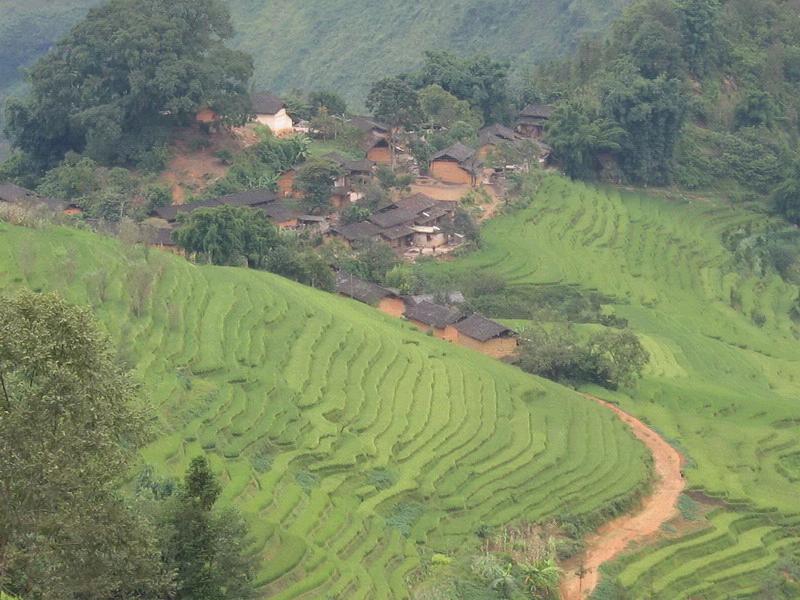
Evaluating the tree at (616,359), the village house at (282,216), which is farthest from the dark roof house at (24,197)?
the tree at (616,359)

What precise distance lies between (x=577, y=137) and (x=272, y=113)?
35.0 feet

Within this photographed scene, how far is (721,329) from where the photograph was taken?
3881cm

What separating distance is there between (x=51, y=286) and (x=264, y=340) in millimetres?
4395

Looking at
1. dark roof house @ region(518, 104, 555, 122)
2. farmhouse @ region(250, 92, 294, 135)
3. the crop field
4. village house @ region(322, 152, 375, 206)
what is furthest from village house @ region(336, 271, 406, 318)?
dark roof house @ region(518, 104, 555, 122)

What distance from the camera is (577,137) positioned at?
47.0 metres

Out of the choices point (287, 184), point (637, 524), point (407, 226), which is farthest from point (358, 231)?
point (637, 524)

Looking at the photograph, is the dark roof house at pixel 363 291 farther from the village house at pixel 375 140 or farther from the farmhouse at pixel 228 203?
the village house at pixel 375 140

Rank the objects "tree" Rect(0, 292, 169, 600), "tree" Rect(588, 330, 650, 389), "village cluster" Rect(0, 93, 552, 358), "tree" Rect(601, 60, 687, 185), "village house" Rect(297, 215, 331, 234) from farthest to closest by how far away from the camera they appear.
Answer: "tree" Rect(601, 60, 687, 185) → "village house" Rect(297, 215, 331, 234) → "village cluster" Rect(0, 93, 552, 358) → "tree" Rect(588, 330, 650, 389) → "tree" Rect(0, 292, 169, 600)

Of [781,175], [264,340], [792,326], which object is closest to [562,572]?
[264,340]

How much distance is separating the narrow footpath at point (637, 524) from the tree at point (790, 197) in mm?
22525

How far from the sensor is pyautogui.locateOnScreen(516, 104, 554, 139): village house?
49.9 m

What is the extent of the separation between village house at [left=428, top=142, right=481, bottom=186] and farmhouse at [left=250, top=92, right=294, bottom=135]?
19.4ft

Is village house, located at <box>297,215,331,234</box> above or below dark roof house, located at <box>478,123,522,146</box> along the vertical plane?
above

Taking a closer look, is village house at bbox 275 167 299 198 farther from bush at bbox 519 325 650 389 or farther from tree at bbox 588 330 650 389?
tree at bbox 588 330 650 389
